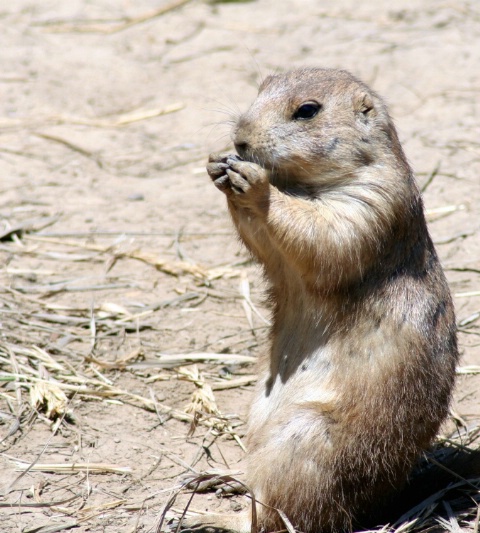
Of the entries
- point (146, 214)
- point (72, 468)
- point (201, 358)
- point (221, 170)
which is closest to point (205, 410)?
point (201, 358)

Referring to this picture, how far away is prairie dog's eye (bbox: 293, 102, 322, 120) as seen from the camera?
436 centimetres

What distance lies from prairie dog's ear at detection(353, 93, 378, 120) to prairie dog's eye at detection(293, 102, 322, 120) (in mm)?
220

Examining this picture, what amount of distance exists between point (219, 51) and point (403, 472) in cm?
686

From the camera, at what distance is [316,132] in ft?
14.1

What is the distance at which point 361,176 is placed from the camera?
13.9 ft

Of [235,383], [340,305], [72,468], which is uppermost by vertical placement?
[340,305]

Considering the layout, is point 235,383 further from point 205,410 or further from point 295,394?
point 295,394

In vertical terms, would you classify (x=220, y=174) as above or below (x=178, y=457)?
above

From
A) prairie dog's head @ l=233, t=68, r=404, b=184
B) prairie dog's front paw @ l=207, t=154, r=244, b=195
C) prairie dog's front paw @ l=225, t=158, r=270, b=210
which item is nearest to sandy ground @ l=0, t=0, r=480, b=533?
prairie dog's head @ l=233, t=68, r=404, b=184

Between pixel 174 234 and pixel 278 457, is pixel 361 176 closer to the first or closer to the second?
pixel 278 457

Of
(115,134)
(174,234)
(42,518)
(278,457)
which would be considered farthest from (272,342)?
(115,134)

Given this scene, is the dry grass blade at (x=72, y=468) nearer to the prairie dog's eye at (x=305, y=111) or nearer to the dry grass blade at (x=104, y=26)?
the prairie dog's eye at (x=305, y=111)

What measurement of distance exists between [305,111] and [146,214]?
3.03 m

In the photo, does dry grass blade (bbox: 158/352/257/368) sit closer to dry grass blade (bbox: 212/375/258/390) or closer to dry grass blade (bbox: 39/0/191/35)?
dry grass blade (bbox: 212/375/258/390)
